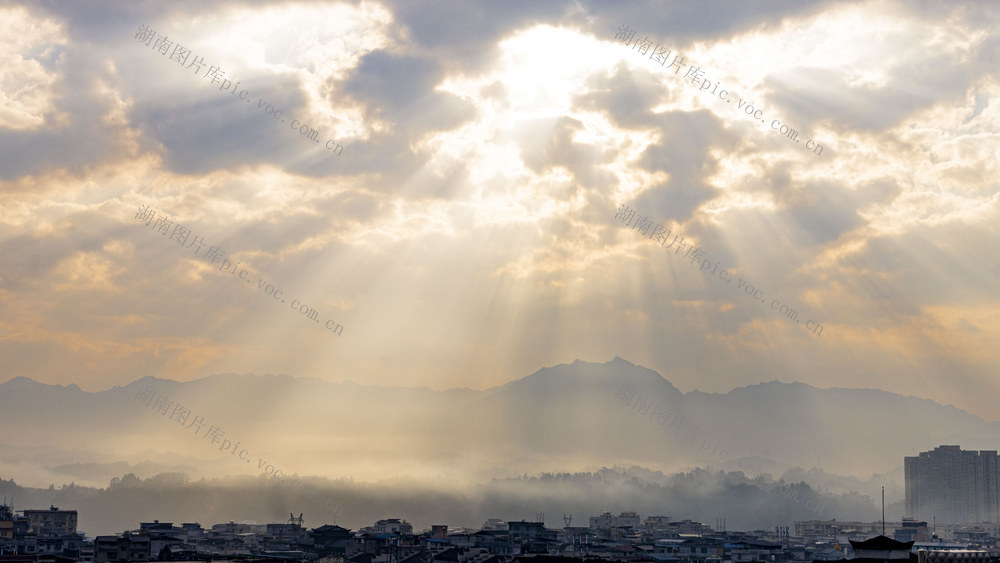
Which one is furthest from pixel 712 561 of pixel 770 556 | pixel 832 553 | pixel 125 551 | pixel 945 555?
pixel 945 555

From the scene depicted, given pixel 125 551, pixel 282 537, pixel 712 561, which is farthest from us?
pixel 282 537

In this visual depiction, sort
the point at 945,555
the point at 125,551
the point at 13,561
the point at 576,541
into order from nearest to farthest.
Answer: the point at 945,555 → the point at 13,561 → the point at 125,551 → the point at 576,541

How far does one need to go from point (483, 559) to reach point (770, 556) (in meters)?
43.6

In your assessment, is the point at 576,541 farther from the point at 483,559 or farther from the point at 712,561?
the point at 483,559

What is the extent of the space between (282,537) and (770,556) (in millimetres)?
81012

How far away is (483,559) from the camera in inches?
5113

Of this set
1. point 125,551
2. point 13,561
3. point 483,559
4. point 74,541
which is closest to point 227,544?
point 74,541

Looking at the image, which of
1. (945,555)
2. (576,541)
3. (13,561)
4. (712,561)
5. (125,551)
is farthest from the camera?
(576,541)

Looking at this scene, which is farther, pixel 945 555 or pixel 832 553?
pixel 832 553

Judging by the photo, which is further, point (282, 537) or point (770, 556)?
point (282, 537)

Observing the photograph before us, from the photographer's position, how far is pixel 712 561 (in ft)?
470

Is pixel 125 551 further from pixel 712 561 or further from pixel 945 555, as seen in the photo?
pixel 945 555

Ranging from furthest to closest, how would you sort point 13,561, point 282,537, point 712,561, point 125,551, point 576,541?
point 282,537
point 576,541
point 712,561
point 125,551
point 13,561

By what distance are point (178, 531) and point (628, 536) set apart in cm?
7418
